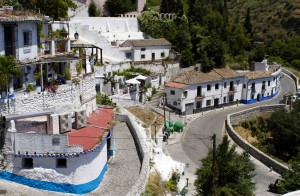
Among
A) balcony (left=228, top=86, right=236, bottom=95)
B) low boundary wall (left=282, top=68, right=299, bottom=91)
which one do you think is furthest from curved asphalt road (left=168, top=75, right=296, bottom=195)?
low boundary wall (left=282, top=68, right=299, bottom=91)

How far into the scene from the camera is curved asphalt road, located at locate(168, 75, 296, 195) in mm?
28953

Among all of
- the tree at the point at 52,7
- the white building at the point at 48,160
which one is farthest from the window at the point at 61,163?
the tree at the point at 52,7

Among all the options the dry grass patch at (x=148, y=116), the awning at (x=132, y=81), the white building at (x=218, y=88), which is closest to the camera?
the dry grass patch at (x=148, y=116)

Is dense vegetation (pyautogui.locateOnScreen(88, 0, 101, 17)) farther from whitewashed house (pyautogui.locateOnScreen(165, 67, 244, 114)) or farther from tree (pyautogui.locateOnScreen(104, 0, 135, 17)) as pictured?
whitewashed house (pyautogui.locateOnScreen(165, 67, 244, 114))

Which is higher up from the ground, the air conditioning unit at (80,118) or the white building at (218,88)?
the air conditioning unit at (80,118)

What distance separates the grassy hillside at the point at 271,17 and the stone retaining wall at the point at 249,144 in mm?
45835

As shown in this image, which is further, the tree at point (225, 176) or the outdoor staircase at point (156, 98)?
the outdoor staircase at point (156, 98)

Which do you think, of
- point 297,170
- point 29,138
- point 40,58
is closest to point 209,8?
point 297,170

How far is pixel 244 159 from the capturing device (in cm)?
2352

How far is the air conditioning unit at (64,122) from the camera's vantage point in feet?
59.5

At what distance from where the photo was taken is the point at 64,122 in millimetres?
18250

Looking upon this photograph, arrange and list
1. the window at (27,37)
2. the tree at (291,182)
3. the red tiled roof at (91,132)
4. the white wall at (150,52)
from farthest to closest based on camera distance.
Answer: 1. the white wall at (150,52)
2. the tree at (291,182)
3. the window at (27,37)
4. the red tiled roof at (91,132)

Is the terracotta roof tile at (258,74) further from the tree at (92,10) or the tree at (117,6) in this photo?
the tree at (92,10)

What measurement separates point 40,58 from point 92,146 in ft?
20.8
